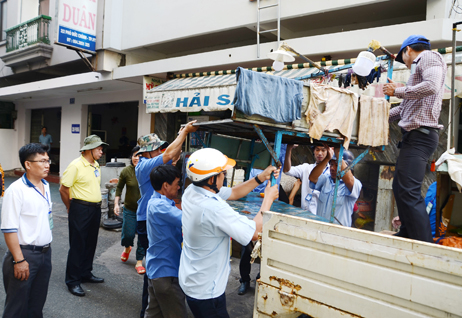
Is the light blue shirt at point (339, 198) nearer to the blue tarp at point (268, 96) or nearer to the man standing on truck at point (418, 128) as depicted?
the man standing on truck at point (418, 128)

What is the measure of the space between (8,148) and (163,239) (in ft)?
58.3

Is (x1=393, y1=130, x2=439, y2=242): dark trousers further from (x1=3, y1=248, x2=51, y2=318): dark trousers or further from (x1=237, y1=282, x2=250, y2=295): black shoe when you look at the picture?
(x1=3, y1=248, x2=51, y2=318): dark trousers

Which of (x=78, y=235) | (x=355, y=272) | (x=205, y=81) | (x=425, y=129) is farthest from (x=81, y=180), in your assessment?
(x=205, y=81)

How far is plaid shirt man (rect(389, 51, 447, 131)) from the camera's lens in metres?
2.75

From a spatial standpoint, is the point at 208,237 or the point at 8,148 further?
the point at 8,148

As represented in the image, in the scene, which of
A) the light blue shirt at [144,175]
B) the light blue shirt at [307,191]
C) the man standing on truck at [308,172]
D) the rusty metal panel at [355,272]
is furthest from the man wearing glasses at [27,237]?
the light blue shirt at [307,191]

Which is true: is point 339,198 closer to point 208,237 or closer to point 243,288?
point 243,288

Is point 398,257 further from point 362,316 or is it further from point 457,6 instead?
point 457,6

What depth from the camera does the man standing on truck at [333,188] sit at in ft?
13.7

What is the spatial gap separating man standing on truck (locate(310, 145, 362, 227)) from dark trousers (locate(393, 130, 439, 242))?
3.56ft

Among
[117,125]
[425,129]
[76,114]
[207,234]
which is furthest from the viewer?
[117,125]

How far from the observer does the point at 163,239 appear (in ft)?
9.63

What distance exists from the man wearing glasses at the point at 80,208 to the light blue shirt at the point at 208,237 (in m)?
2.55

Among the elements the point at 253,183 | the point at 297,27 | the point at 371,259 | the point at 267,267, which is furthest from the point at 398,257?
the point at 297,27
